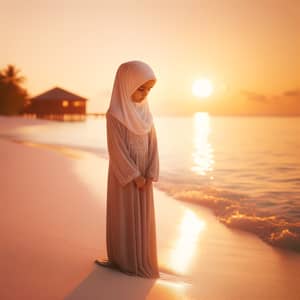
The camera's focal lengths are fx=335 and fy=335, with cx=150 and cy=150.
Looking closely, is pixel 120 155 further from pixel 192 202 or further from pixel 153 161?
pixel 192 202

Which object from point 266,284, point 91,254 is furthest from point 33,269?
point 266,284

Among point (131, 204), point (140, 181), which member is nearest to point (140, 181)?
point (140, 181)

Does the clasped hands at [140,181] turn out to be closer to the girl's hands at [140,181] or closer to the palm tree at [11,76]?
the girl's hands at [140,181]

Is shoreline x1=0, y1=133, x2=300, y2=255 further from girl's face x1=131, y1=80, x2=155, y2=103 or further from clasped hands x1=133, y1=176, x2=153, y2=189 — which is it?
girl's face x1=131, y1=80, x2=155, y2=103

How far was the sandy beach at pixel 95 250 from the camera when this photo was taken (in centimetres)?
153

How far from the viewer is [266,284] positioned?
2.10 meters

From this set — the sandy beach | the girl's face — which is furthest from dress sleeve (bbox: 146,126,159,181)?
the sandy beach

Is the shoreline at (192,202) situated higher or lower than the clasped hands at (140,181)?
lower

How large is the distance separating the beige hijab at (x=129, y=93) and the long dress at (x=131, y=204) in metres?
0.04

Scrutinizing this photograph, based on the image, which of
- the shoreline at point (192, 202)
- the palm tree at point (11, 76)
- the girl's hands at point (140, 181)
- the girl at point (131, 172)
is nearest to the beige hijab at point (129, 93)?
the girl at point (131, 172)

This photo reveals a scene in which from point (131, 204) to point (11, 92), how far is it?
2.70 m

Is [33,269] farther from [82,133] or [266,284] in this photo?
[82,133]

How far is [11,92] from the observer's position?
3719 millimetres

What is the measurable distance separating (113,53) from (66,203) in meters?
1.53
